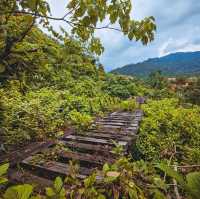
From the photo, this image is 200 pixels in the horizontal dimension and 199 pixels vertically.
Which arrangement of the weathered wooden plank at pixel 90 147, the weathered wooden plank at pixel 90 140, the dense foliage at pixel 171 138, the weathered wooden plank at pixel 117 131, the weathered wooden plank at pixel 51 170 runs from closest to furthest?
the weathered wooden plank at pixel 51 170 < the weathered wooden plank at pixel 90 147 < the weathered wooden plank at pixel 90 140 < the weathered wooden plank at pixel 117 131 < the dense foliage at pixel 171 138

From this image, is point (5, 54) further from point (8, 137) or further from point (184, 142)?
point (184, 142)

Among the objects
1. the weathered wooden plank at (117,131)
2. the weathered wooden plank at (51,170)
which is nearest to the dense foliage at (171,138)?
the weathered wooden plank at (117,131)

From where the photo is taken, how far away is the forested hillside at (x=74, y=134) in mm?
1776

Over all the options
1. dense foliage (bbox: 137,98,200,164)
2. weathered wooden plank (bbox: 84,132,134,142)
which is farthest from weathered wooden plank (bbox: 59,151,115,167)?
dense foliage (bbox: 137,98,200,164)

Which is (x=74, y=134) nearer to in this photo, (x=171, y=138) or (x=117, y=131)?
(x=117, y=131)

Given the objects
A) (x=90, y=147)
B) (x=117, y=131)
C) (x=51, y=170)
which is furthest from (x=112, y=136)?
(x=51, y=170)

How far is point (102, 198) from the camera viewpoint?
6.57 ft

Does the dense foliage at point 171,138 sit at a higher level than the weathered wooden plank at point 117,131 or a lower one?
lower

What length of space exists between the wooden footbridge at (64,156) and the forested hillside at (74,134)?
0.01 meters

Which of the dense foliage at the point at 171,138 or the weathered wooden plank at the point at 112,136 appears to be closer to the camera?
the weathered wooden plank at the point at 112,136

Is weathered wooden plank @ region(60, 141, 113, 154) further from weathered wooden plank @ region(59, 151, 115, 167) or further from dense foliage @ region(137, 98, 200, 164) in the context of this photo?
dense foliage @ region(137, 98, 200, 164)

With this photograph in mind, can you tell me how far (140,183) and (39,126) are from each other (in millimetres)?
3052

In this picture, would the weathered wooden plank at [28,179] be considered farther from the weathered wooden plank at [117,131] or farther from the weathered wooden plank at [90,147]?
the weathered wooden plank at [117,131]

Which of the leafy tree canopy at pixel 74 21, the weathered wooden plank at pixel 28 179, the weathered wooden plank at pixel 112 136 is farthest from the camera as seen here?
the weathered wooden plank at pixel 112 136
